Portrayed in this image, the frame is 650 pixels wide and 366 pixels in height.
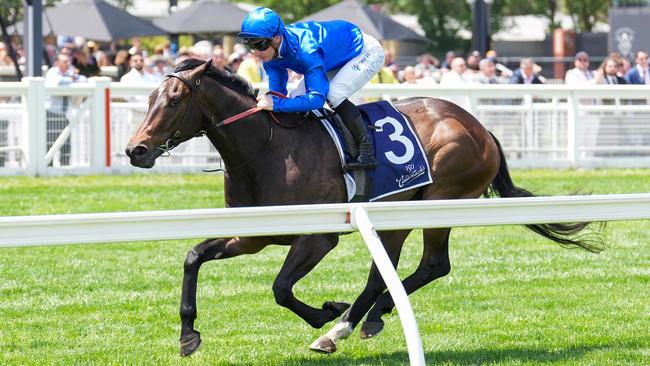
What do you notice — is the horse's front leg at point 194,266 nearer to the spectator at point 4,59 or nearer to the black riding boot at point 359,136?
the black riding boot at point 359,136

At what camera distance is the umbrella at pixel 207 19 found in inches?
960

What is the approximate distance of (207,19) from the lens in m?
24.6

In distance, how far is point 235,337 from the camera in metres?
6.66

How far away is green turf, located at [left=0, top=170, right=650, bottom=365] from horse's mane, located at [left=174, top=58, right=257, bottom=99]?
1.31m

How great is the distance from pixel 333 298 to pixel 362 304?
1.45 meters

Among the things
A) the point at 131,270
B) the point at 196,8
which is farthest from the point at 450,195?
the point at 196,8

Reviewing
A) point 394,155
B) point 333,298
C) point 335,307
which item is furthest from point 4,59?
point 335,307

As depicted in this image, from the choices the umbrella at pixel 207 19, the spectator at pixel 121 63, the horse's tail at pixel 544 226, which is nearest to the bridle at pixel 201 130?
the horse's tail at pixel 544 226

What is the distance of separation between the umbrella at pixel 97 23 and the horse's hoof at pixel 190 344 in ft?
54.5

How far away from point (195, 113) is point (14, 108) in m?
8.37

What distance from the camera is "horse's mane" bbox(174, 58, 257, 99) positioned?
20.6 feet

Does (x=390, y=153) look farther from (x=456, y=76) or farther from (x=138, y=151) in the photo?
(x=456, y=76)

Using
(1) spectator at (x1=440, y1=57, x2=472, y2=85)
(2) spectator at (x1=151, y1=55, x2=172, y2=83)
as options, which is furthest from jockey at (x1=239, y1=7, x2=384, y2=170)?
(2) spectator at (x1=151, y1=55, x2=172, y2=83)

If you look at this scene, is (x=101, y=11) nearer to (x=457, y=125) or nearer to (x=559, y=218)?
(x=457, y=125)
